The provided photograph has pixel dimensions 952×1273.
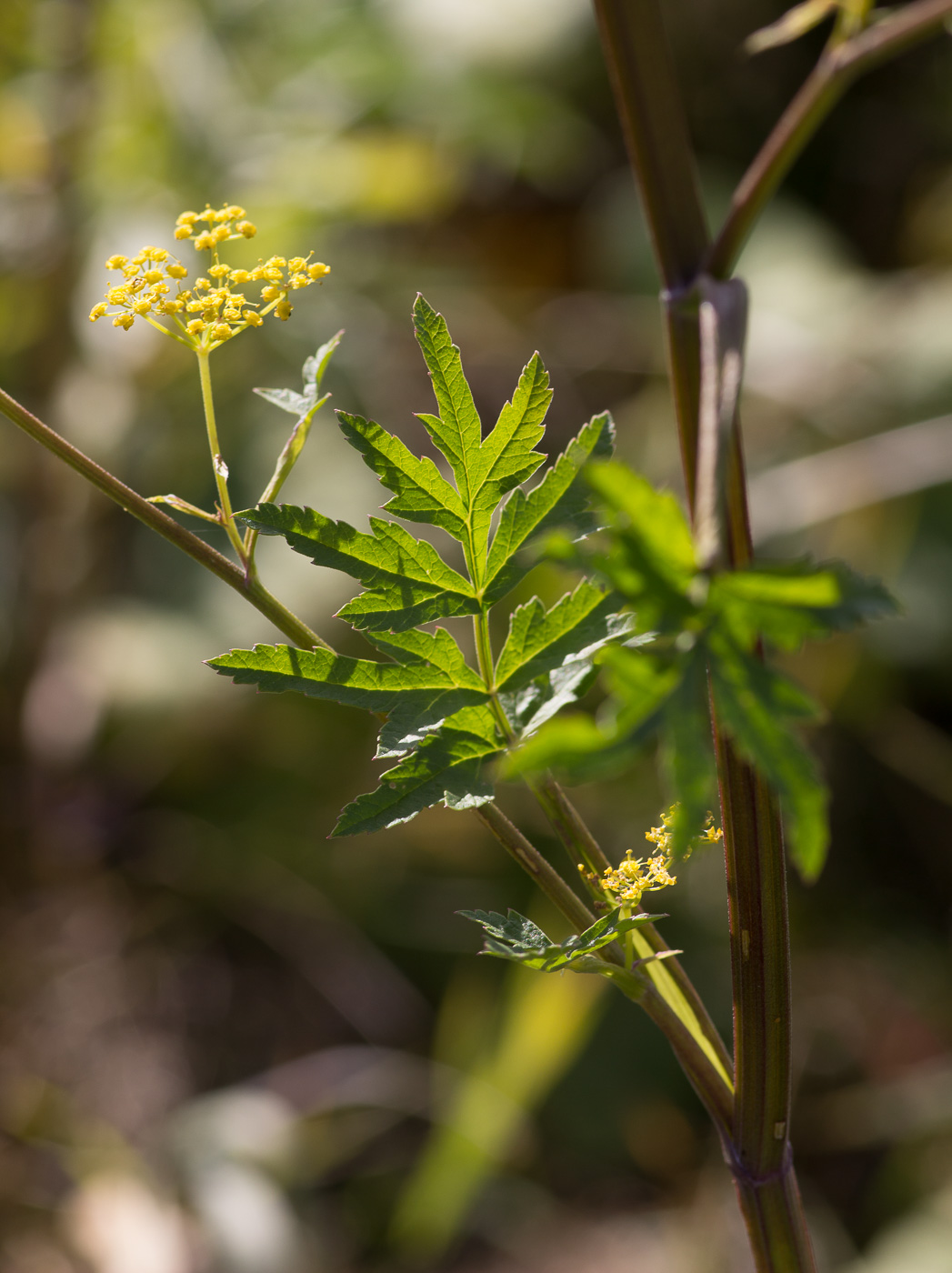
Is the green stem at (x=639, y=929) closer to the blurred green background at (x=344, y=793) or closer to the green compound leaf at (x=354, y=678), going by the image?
the green compound leaf at (x=354, y=678)

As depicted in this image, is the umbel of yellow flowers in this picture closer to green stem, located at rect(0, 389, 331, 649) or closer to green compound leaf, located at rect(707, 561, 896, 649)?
green stem, located at rect(0, 389, 331, 649)

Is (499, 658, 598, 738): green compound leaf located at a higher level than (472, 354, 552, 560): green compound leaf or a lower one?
lower

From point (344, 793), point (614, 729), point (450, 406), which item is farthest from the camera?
point (344, 793)

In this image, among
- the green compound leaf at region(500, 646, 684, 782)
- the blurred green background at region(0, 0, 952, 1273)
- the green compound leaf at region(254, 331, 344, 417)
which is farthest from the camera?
the blurred green background at region(0, 0, 952, 1273)

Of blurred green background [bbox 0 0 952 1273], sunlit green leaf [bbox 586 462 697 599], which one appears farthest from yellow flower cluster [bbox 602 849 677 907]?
blurred green background [bbox 0 0 952 1273]

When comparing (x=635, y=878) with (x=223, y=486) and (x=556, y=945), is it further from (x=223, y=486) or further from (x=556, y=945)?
(x=223, y=486)

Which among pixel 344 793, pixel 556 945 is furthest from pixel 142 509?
pixel 344 793

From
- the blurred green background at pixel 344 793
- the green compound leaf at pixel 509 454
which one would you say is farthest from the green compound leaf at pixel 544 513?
the blurred green background at pixel 344 793
